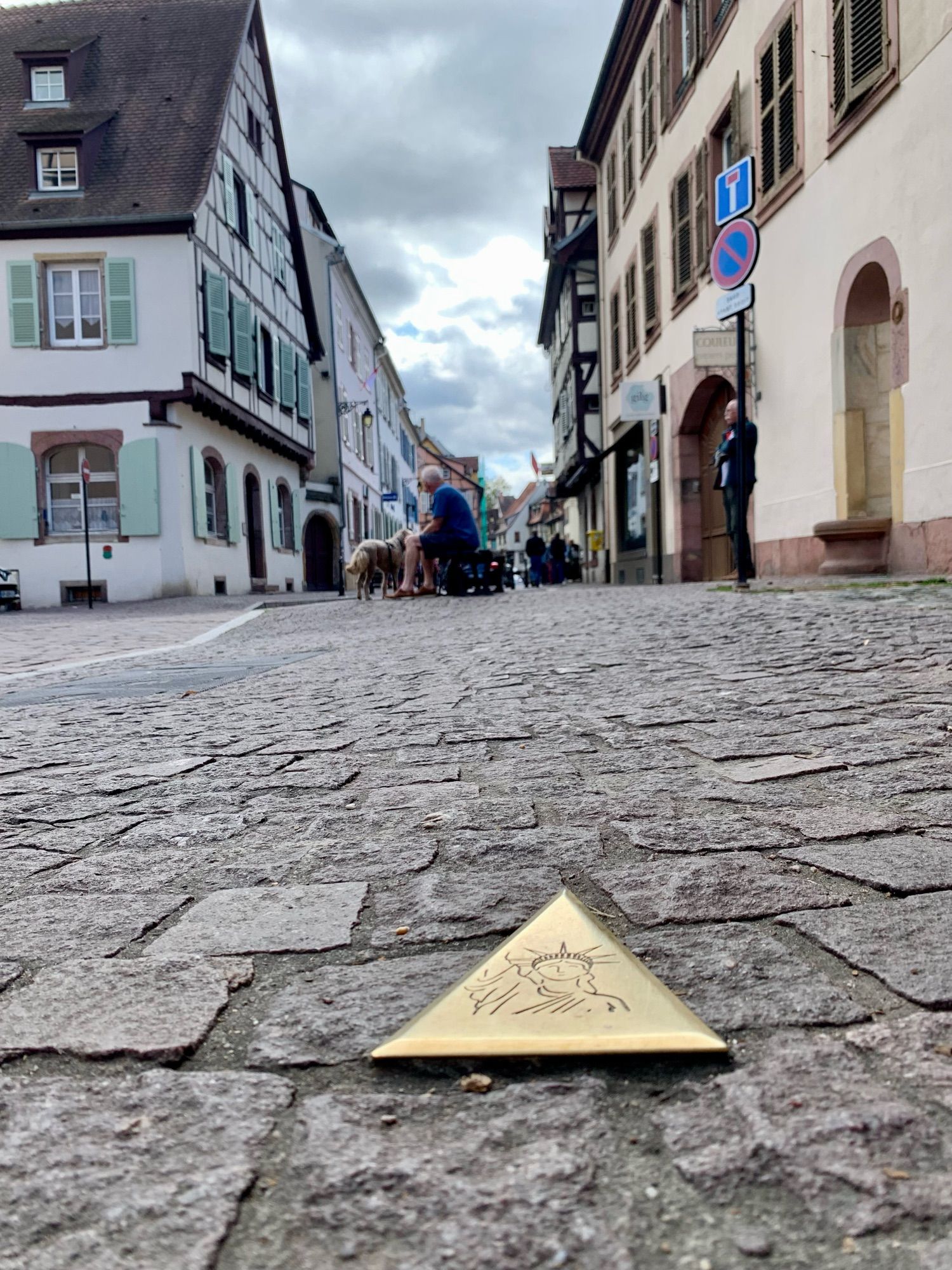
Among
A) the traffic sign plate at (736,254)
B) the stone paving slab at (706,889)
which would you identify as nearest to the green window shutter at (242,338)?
the traffic sign plate at (736,254)

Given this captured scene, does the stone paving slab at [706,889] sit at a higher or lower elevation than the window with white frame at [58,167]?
lower

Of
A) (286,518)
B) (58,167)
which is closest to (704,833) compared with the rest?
(58,167)

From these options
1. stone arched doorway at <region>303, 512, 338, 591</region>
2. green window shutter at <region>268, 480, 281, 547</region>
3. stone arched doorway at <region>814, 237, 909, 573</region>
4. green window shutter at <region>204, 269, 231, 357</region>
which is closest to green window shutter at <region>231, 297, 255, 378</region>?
green window shutter at <region>204, 269, 231, 357</region>

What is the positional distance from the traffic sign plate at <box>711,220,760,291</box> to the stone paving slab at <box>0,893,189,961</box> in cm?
775

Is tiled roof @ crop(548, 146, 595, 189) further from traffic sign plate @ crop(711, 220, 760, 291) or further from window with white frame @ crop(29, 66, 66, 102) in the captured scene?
traffic sign plate @ crop(711, 220, 760, 291)

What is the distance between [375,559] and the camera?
14555 millimetres

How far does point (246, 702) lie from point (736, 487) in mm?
7346

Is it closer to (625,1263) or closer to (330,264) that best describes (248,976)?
(625,1263)

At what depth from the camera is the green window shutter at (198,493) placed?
20.7 metres

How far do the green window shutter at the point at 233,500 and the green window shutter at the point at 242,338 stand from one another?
2199 millimetres

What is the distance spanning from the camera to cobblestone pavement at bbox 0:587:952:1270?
1.03 meters

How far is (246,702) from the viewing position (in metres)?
4.86

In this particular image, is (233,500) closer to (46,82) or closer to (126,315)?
(126,315)

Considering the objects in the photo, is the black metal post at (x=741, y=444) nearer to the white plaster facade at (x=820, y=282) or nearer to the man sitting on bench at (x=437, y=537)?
the white plaster facade at (x=820, y=282)
